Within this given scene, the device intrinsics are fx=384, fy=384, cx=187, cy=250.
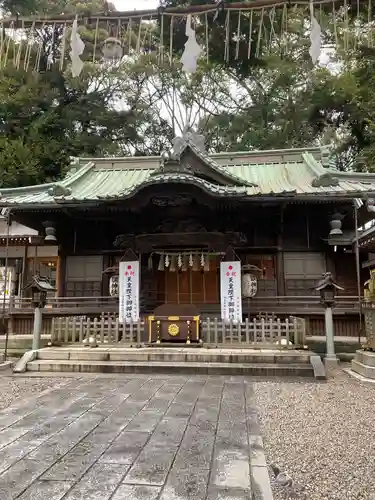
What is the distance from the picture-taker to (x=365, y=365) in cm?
825

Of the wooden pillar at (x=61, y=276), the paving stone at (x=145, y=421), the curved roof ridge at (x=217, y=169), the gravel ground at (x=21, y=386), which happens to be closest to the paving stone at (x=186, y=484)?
the paving stone at (x=145, y=421)

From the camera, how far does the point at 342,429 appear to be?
16.2ft

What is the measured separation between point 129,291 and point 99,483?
8.81 m

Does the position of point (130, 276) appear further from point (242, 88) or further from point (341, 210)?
point (242, 88)

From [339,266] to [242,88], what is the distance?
23129 mm

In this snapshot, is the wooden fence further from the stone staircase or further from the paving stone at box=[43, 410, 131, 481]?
the paving stone at box=[43, 410, 131, 481]

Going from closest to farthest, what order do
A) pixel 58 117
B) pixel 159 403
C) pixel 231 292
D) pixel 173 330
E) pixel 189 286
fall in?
pixel 159 403 < pixel 173 330 < pixel 231 292 < pixel 189 286 < pixel 58 117

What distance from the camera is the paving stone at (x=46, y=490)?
9.77 feet

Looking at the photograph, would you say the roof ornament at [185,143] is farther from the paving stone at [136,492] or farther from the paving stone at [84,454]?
the paving stone at [136,492]

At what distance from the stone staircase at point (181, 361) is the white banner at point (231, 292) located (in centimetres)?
188

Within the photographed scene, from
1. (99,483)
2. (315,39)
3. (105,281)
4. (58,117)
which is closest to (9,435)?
(99,483)

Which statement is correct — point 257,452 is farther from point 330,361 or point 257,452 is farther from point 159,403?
point 330,361

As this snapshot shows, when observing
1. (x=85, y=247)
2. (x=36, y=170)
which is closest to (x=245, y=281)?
(x=85, y=247)

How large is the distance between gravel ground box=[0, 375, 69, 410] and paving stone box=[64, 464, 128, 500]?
313 centimetres
